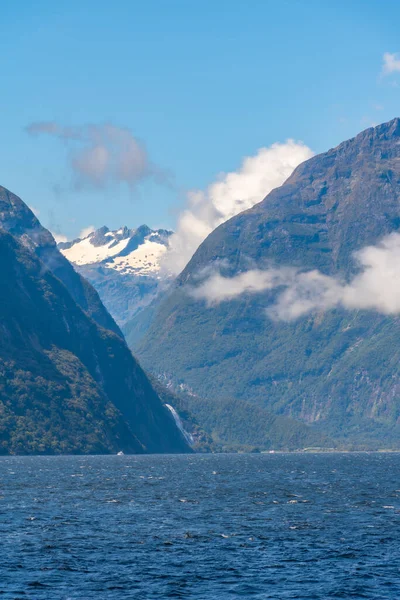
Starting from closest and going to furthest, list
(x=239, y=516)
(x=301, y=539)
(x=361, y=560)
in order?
1. (x=361, y=560)
2. (x=301, y=539)
3. (x=239, y=516)

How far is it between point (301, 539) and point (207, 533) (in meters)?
11.1

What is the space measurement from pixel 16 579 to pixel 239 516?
51.8 meters

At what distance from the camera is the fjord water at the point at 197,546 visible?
265 feet

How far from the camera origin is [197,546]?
102 m

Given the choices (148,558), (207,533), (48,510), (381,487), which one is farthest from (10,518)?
(381,487)

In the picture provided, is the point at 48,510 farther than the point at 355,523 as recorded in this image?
Yes

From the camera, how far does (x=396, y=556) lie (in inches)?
3775

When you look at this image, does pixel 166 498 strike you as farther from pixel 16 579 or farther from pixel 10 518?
pixel 16 579

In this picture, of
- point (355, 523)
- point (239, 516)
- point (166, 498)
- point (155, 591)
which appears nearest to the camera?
point (155, 591)

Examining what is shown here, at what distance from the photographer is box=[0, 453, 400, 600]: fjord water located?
80.8 meters

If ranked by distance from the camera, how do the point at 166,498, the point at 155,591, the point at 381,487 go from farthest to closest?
the point at 381,487 → the point at 166,498 → the point at 155,591

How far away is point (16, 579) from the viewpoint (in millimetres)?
83375

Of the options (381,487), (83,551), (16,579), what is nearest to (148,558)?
(83,551)

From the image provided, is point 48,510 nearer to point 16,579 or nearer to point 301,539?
point 301,539
